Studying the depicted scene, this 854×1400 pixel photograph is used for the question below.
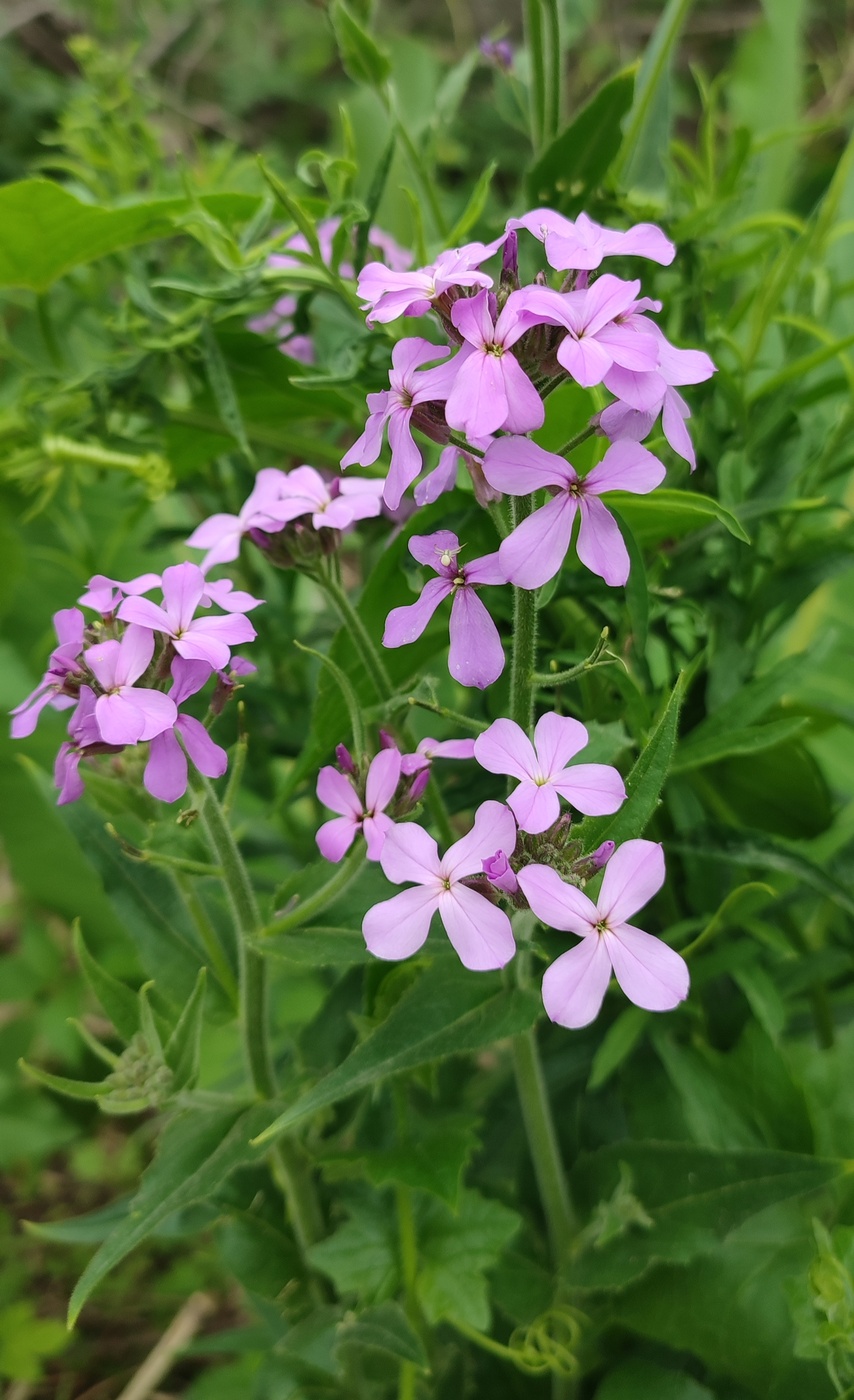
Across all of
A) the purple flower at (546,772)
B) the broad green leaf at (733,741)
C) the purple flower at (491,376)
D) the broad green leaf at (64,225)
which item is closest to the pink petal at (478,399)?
the purple flower at (491,376)

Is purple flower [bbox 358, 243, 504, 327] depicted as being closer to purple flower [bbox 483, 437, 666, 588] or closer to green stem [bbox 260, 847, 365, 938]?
purple flower [bbox 483, 437, 666, 588]

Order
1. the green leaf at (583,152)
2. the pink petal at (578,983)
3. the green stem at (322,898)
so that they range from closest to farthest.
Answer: the pink petal at (578,983) < the green stem at (322,898) < the green leaf at (583,152)

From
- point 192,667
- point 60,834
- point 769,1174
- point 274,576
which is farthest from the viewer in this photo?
point 60,834

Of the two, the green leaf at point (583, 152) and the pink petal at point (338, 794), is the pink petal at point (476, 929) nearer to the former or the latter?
the pink petal at point (338, 794)

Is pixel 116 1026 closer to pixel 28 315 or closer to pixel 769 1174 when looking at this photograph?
pixel 769 1174

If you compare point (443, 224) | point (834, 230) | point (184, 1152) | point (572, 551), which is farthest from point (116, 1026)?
point (834, 230)

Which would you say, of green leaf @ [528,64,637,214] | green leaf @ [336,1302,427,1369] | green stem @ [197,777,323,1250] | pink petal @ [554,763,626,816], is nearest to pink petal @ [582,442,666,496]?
pink petal @ [554,763,626,816]
